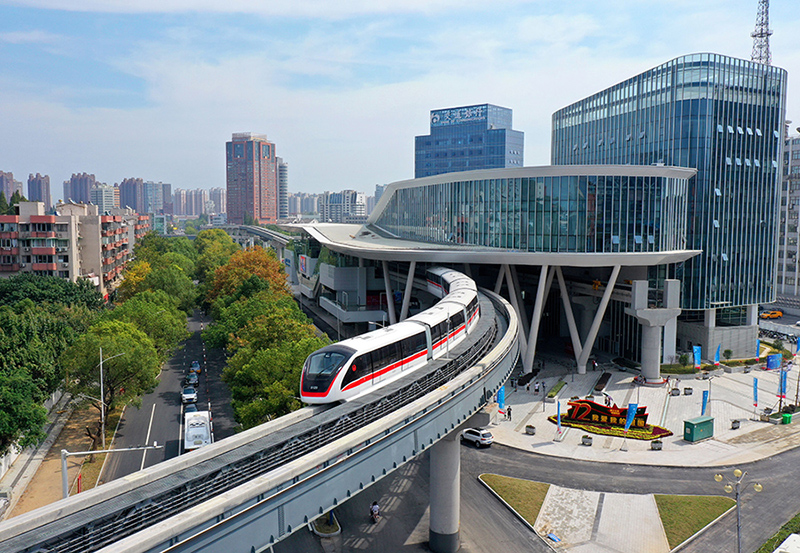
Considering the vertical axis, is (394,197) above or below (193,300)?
above

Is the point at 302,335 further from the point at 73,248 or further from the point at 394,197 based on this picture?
the point at 73,248

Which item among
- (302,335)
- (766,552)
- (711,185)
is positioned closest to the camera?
(766,552)

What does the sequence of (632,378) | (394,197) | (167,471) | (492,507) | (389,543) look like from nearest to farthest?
(167,471) < (389,543) < (492,507) < (632,378) < (394,197)

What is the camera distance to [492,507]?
30.0 meters

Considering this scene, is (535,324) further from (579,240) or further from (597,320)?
(579,240)

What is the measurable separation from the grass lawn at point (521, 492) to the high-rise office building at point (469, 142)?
135898 mm

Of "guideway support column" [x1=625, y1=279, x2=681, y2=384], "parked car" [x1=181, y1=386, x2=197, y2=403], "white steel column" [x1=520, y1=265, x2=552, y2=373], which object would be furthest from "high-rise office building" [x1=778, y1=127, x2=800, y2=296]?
"parked car" [x1=181, y1=386, x2=197, y2=403]

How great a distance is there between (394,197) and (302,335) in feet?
155

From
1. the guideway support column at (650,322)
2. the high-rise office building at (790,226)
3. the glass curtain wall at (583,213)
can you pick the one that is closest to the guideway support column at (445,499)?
the glass curtain wall at (583,213)

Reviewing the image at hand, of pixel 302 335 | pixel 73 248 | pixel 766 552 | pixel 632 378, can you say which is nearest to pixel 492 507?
pixel 766 552

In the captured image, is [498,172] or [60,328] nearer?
[60,328]

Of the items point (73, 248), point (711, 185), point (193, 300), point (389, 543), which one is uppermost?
point (711, 185)

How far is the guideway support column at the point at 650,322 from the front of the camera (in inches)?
2057

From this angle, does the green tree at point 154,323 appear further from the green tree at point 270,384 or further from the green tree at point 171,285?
the green tree at point 270,384
